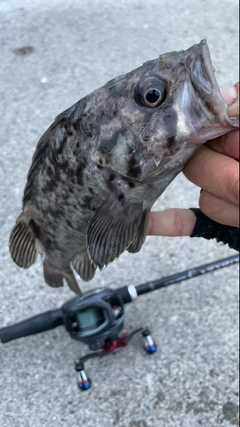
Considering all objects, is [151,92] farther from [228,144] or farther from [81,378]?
[81,378]

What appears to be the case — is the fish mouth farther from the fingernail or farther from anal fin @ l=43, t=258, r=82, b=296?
anal fin @ l=43, t=258, r=82, b=296

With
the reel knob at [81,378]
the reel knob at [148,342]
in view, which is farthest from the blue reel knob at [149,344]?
the reel knob at [81,378]

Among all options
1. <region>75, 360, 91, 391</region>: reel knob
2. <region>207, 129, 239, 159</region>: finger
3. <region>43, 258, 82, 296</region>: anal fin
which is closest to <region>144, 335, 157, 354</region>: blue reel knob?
<region>75, 360, 91, 391</region>: reel knob

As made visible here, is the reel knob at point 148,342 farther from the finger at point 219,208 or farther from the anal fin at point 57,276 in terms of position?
the finger at point 219,208

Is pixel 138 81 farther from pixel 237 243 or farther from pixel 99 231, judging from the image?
pixel 237 243

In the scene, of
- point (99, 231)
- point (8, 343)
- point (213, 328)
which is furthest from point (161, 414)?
point (99, 231)
